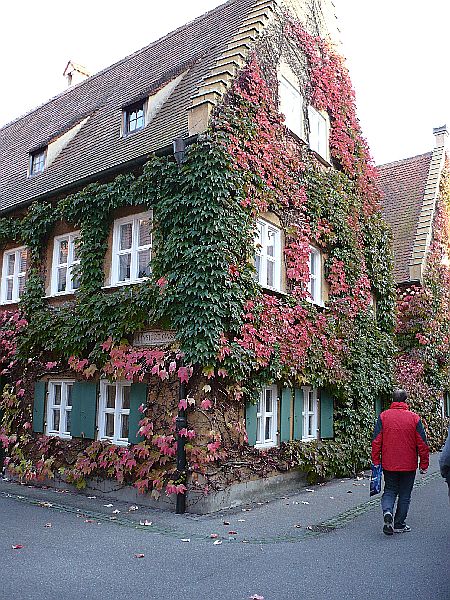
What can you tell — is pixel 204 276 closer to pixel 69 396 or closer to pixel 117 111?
pixel 69 396

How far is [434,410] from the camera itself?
19641mm

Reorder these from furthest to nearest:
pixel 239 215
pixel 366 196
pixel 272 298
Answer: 1. pixel 366 196
2. pixel 272 298
3. pixel 239 215

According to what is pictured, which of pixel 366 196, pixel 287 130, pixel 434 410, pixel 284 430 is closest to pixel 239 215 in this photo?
pixel 287 130

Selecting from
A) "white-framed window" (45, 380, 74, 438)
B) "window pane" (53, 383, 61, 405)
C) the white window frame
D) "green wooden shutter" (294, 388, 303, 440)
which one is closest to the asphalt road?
"green wooden shutter" (294, 388, 303, 440)

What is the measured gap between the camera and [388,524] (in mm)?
8398

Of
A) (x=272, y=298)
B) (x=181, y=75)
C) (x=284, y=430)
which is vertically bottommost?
(x=284, y=430)

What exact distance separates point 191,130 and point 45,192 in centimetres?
415

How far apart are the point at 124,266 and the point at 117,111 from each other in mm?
5009

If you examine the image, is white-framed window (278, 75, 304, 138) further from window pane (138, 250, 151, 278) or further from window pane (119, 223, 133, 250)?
window pane (138, 250, 151, 278)

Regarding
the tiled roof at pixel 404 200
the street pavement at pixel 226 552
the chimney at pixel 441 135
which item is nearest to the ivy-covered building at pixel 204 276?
the street pavement at pixel 226 552

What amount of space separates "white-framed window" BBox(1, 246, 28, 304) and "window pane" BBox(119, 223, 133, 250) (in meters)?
3.36

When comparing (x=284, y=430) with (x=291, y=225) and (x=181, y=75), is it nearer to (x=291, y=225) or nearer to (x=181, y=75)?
(x=291, y=225)

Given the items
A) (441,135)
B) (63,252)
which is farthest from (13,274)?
(441,135)

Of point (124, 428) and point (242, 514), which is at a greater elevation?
point (124, 428)
